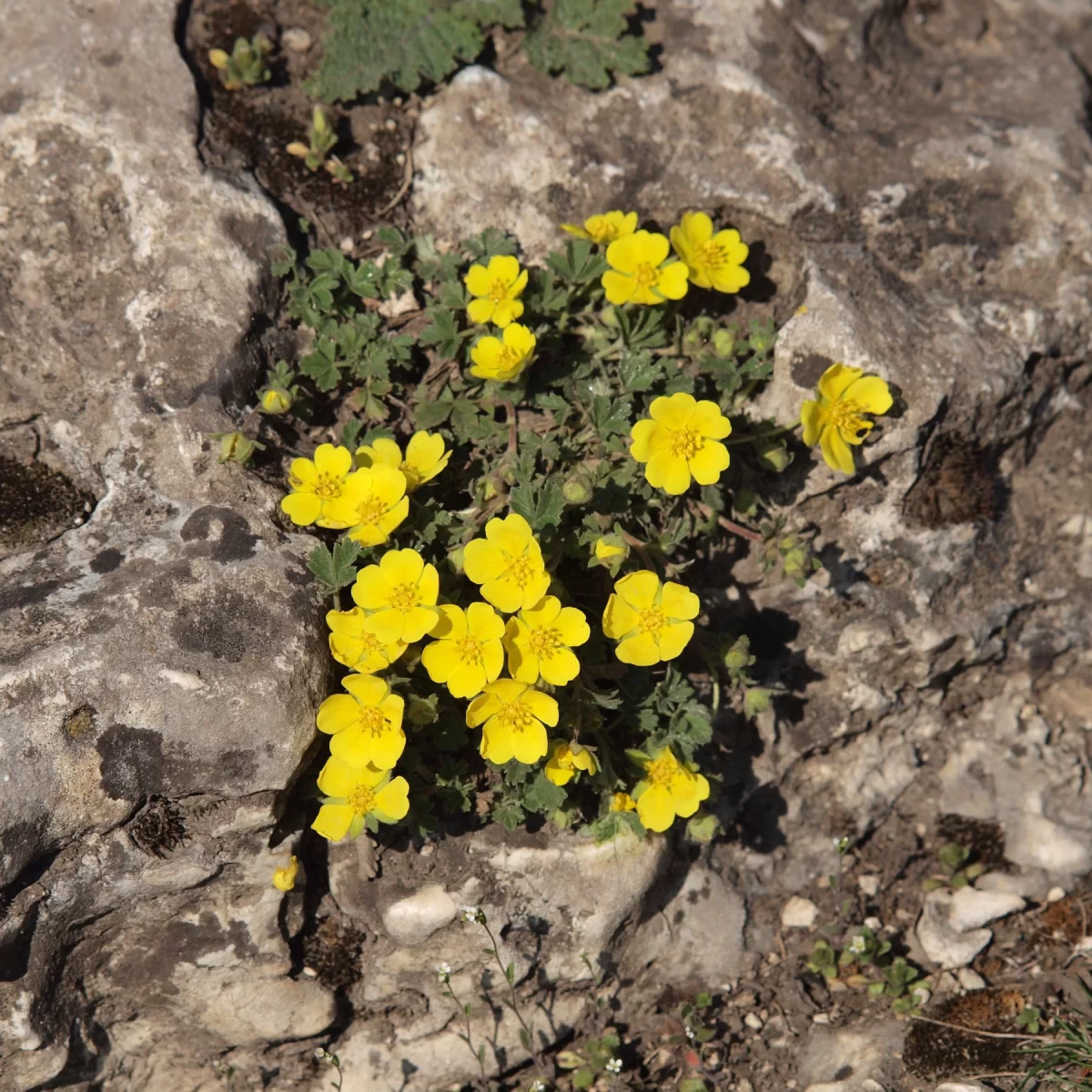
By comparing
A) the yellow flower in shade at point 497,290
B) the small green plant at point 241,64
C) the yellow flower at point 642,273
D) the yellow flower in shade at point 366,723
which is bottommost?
the yellow flower in shade at point 366,723

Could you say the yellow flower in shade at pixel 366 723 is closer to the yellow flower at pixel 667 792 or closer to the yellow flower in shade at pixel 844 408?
the yellow flower at pixel 667 792

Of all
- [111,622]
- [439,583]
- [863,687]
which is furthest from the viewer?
[863,687]

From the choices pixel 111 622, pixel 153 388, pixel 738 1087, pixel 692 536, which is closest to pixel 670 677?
pixel 692 536

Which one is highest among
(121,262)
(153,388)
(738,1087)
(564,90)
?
(564,90)

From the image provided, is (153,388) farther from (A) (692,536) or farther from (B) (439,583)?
(A) (692,536)

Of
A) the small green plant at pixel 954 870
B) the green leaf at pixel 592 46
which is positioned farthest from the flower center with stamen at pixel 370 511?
the small green plant at pixel 954 870
